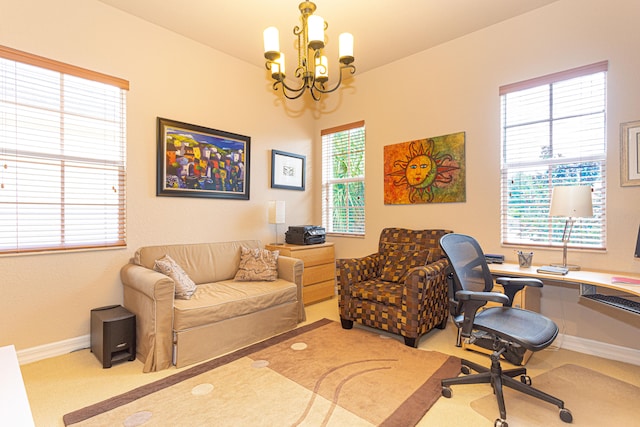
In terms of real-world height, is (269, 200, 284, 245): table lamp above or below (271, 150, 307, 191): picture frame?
below

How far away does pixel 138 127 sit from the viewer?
306 centimetres

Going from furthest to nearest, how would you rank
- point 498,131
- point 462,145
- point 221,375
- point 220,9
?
point 462,145
point 498,131
point 220,9
point 221,375

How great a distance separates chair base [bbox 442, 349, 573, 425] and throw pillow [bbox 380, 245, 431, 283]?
1208 mm

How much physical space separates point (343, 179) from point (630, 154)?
118 inches

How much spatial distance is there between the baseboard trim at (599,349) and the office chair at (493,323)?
105 cm

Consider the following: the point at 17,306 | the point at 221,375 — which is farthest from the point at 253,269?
the point at 17,306

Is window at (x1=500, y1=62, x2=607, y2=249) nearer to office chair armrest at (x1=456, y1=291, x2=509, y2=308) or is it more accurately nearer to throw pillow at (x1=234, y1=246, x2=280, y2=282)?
office chair armrest at (x1=456, y1=291, x2=509, y2=308)

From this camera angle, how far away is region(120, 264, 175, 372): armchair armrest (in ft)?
7.64

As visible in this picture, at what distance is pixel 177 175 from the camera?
3326 mm

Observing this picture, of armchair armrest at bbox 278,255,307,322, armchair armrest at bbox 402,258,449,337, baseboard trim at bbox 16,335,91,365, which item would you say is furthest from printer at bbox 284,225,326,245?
baseboard trim at bbox 16,335,91,365

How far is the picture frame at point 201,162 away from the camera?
10.6 feet

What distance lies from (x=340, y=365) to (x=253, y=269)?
1.40 m

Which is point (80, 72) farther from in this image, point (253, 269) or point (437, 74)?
point (437, 74)

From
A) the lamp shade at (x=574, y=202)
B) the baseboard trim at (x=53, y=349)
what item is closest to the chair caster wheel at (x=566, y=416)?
the lamp shade at (x=574, y=202)
